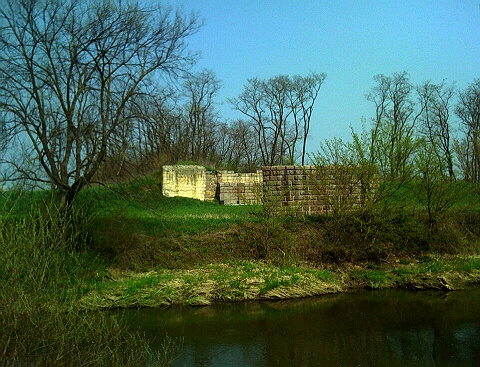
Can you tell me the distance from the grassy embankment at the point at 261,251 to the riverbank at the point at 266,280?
0.10 ft

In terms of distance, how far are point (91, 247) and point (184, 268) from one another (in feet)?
9.84

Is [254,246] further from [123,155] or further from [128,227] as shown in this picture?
[123,155]

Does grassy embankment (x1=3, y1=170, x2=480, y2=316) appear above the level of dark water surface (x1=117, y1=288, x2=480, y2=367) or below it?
above

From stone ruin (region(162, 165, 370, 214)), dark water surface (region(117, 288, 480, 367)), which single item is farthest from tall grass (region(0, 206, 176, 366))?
stone ruin (region(162, 165, 370, 214))

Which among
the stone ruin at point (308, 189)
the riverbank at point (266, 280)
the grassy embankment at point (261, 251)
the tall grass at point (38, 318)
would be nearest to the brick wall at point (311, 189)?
the stone ruin at point (308, 189)

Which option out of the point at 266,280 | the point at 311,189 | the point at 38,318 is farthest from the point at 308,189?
the point at 38,318

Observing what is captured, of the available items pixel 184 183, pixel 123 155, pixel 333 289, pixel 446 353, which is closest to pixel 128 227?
pixel 123 155

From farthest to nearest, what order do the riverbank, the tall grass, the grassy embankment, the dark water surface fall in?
1. the grassy embankment
2. the riverbank
3. the dark water surface
4. the tall grass

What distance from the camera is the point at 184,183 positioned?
30609mm

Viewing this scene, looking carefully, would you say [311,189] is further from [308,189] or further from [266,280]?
[266,280]

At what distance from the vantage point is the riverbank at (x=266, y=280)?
48.0ft

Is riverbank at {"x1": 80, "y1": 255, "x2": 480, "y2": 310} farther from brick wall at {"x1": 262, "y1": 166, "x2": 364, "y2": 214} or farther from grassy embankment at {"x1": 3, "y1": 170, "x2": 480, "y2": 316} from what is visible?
brick wall at {"x1": 262, "y1": 166, "x2": 364, "y2": 214}

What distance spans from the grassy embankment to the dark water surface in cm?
74

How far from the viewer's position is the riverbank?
14.6m
